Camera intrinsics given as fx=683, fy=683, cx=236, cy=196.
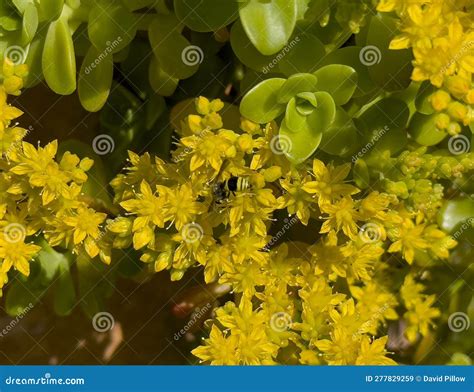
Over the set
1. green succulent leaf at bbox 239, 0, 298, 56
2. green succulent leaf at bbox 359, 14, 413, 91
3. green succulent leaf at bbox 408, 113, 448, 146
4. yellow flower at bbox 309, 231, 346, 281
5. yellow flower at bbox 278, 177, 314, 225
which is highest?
green succulent leaf at bbox 239, 0, 298, 56

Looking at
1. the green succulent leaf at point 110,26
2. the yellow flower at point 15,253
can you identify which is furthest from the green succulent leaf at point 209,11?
the yellow flower at point 15,253

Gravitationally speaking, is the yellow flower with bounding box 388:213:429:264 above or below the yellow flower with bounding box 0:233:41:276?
below

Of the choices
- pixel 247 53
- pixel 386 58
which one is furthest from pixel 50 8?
pixel 386 58

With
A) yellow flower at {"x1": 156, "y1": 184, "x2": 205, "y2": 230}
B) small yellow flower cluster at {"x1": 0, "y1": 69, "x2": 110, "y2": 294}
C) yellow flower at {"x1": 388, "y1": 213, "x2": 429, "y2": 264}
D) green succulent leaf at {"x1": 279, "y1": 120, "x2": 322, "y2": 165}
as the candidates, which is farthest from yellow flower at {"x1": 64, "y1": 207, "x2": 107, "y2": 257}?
yellow flower at {"x1": 388, "y1": 213, "x2": 429, "y2": 264}

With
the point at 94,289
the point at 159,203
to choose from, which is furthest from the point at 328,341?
the point at 94,289

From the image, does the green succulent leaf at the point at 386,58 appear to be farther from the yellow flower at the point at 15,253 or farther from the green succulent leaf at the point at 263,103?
the yellow flower at the point at 15,253

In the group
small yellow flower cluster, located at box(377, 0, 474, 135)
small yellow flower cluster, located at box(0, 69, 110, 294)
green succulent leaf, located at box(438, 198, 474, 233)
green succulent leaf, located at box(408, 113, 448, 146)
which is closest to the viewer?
small yellow flower cluster, located at box(377, 0, 474, 135)

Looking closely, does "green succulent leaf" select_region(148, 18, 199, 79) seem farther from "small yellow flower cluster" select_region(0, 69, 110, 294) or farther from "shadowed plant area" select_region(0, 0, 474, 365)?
"small yellow flower cluster" select_region(0, 69, 110, 294)

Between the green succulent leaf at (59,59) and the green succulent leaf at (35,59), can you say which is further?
the green succulent leaf at (35,59)
